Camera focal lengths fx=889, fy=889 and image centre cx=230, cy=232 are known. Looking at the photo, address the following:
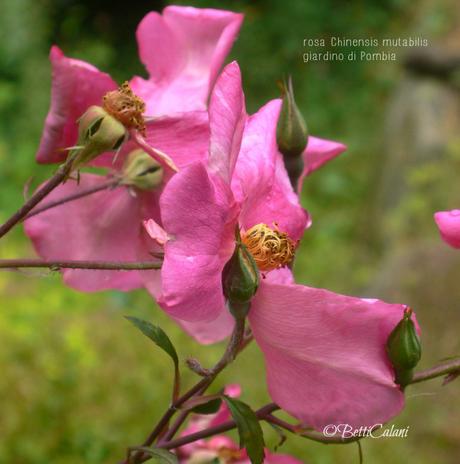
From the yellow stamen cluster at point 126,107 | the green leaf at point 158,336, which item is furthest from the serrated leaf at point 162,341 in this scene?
the yellow stamen cluster at point 126,107

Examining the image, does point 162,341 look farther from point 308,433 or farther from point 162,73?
point 162,73

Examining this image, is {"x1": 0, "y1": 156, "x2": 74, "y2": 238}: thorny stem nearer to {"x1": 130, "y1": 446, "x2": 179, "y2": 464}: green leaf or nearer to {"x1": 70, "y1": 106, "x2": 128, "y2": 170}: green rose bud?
{"x1": 70, "y1": 106, "x2": 128, "y2": 170}: green rose bud

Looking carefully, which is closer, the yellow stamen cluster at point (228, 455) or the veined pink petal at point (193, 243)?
the veined pink petal at point (193, 243)

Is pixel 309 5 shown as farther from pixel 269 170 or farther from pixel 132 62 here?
pixel 269 170

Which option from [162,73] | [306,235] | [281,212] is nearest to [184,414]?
[281,212]

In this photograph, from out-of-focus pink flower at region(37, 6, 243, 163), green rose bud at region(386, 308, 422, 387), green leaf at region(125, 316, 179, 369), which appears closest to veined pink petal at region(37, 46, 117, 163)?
out-of-focus pink flower at region(37, 6, 243, 163)

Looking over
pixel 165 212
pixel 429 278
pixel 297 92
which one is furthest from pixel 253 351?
pixel 297 92

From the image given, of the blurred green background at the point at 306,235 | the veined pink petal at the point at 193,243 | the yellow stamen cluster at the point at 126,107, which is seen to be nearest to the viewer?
the veined pink petal at the point at 193,243

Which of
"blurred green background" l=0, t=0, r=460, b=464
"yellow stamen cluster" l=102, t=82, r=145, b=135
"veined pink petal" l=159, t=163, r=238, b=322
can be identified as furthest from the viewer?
"blurred green background" l=0, t=0, r=460, b=464

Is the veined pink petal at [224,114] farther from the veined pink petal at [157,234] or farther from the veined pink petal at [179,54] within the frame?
the veined pink petal at [179,54]
